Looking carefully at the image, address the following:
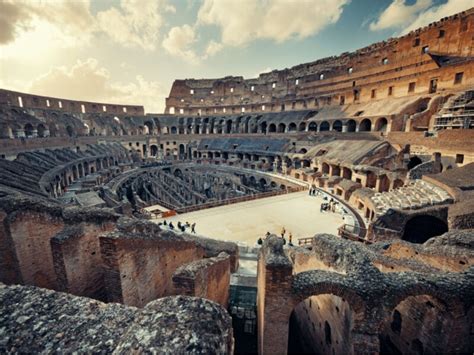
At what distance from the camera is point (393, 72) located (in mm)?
28516

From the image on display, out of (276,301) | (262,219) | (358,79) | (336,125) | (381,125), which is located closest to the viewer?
(276,301)

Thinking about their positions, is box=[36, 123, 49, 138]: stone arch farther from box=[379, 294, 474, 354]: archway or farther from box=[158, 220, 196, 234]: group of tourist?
box=[379, 294, 474, 354]: archway

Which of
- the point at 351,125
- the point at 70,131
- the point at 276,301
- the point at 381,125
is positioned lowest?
the point at 276,301

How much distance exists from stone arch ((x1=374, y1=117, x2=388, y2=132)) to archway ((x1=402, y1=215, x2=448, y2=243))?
1726cm

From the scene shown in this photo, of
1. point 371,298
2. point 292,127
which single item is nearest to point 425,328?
point 371,298

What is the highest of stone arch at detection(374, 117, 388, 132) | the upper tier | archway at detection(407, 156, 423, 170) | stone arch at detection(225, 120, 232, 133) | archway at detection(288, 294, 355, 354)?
the upper tier

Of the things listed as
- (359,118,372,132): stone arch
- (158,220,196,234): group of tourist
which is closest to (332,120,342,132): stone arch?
(359,118,372,132): stone arch

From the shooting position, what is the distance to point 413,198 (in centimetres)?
1223

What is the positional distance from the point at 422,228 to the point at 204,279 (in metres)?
11.9

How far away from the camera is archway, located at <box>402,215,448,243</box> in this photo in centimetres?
1089

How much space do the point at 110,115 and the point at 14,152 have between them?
22.9 metres

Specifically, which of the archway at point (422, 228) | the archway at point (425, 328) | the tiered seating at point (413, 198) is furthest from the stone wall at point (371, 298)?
the tiered seating at point (413, 198)

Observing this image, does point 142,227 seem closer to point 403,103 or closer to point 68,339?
point 68,339

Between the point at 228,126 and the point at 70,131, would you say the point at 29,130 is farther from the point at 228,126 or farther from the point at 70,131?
the point at 228,126
